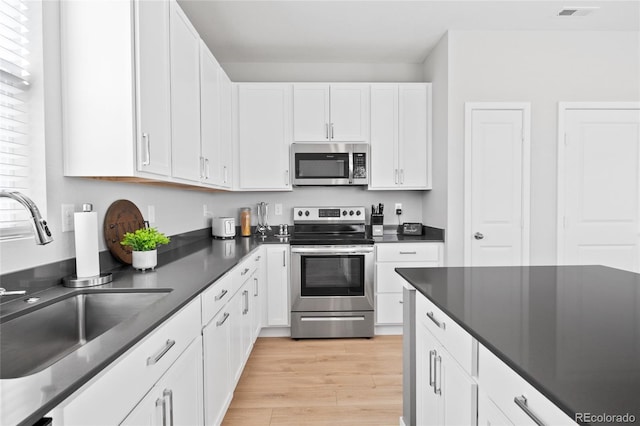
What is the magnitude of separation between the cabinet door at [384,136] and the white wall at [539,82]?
1.92 ft

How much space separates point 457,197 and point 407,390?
1923 millimetres

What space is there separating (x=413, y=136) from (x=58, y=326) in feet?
10.5

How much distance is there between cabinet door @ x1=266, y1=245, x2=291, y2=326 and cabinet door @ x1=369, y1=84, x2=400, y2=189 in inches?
Result: 45.3

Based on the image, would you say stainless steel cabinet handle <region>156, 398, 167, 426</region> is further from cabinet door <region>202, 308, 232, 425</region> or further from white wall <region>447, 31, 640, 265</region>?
white wall <region>447, 31, 640, 265</region>

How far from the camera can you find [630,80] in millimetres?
3357

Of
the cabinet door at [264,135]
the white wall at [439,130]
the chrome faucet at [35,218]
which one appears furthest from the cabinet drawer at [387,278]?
the chrome faucet at [35,218]

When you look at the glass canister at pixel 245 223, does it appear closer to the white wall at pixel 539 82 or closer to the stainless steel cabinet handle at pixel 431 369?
the white wall at pixel 539 82

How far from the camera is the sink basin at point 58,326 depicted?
1.16 metres

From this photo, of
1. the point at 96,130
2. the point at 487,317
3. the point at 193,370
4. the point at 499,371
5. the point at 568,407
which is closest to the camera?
the point at 568,407

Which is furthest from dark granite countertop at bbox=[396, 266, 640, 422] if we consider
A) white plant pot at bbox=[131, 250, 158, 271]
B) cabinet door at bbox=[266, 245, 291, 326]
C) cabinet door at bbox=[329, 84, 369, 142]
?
cabinet door at bbox=[329, 84, 369, 142]

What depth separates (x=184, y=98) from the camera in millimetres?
2234

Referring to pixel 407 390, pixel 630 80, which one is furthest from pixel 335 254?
pixel 630 80

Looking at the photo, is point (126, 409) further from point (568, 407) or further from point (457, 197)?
point (457, 197)

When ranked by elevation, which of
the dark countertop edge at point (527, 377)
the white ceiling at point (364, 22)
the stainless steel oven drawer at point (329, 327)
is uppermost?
the white ceiling at point (364, 22)
